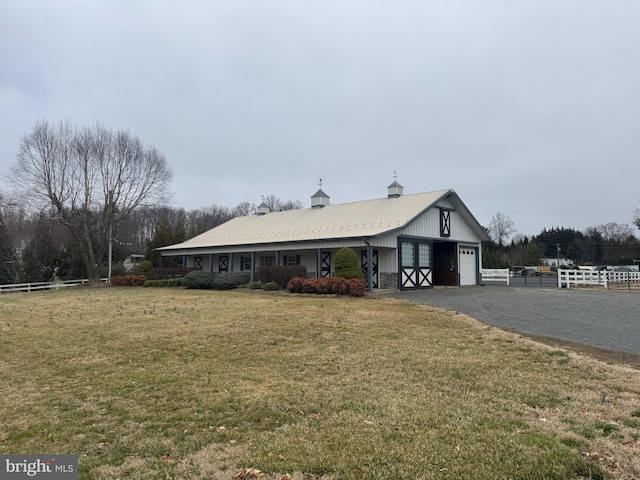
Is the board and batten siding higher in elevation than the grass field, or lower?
higher

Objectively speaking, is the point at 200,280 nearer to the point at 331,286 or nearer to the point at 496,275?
the point at 331,286

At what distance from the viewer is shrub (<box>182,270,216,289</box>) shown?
24.3 meters

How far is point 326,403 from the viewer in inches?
201

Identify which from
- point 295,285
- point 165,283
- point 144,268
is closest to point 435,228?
point 295,285

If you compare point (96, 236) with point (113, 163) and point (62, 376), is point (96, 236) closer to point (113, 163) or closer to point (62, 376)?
point (113, 163)

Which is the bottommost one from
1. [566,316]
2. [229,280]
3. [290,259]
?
[566,316]

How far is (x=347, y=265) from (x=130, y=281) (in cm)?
1690

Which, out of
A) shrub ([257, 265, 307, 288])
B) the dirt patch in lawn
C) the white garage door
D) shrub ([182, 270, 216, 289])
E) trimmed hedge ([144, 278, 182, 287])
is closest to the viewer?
Result: the dirt patch in lawn

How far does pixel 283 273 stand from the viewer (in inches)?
852

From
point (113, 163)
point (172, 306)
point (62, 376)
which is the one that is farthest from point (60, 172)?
point (62, 376)

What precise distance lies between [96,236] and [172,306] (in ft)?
76.9

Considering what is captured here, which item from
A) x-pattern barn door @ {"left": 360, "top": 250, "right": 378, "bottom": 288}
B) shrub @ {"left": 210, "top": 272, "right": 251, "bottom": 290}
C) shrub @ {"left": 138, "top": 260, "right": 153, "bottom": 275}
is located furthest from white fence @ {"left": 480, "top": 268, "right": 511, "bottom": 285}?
shrub @ {"left": 138, "top": 260, "right": 153, "bottom": 275}

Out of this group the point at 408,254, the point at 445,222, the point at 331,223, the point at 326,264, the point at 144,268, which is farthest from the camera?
the point at 144,268

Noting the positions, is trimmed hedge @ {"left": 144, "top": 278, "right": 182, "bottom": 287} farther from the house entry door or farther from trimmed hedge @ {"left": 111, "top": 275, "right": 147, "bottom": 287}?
the house entry door
